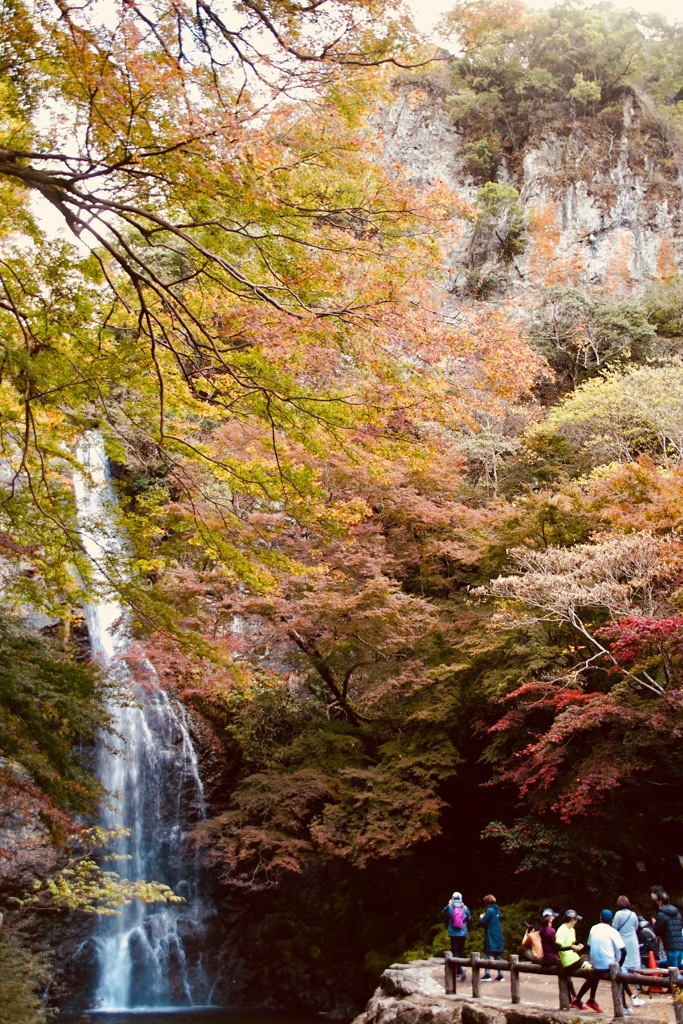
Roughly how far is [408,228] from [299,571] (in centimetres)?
330

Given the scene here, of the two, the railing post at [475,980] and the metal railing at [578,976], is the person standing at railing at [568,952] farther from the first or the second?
the railing post at [475,980]

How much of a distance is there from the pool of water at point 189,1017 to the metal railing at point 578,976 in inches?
196

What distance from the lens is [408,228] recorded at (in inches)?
233

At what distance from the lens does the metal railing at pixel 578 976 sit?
5.92m

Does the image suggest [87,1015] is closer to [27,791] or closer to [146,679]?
[146,679]

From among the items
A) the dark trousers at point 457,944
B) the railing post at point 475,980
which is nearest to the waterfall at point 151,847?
the dark trousers at point 457,944

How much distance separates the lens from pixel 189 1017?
12.6 m

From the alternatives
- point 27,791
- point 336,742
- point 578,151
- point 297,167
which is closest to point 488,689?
point 336,742

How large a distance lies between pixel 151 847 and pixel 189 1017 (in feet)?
10.4

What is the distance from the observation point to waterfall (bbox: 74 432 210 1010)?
539 inches

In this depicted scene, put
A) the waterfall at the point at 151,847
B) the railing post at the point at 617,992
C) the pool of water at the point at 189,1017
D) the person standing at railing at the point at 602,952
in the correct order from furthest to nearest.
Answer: the waterfall at the point at 151,847, the pool of water at the point at 189,1017, the person standing at railing at the point at 602,952, the railing post at the point at 617,992

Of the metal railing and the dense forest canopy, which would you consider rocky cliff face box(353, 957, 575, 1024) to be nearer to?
the metal railing

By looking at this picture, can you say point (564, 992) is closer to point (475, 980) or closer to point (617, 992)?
point (617, 992)

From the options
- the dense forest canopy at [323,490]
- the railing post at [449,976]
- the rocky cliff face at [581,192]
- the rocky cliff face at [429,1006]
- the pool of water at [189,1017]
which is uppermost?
the rocky cliff face at [581,192]
